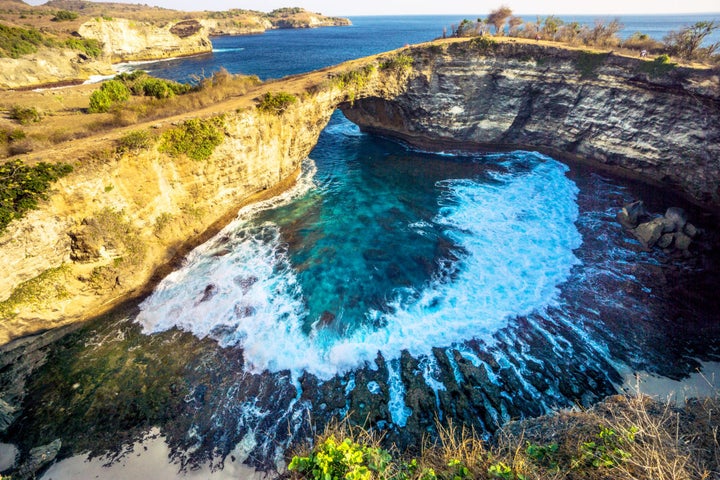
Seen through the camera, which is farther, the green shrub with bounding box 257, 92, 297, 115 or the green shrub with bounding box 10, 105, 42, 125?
the green shrub with bounding box 257, 92, 297, 115

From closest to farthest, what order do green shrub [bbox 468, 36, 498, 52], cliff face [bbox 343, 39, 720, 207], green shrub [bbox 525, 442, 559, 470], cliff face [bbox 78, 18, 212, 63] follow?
green shrub [bbox 525, 442, 559, 470] < cliff face [bbox 343, 39, 720, 207] < green shrub [bbox 468, 36, 498, 52] < cliff face [bbox 78, 18, 212, 63]

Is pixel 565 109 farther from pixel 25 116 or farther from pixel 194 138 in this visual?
pixel 25 116

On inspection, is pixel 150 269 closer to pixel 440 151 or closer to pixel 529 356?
pixel 529 356

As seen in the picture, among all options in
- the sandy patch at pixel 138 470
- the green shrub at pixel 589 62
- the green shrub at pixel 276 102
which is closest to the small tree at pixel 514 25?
the green shrub at pixel 589 62

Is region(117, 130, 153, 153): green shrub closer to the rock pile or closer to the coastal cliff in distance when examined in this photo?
the rock pile

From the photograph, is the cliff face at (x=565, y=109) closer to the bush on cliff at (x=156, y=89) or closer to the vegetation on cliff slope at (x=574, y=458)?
the bush on cliff at (x=156, y=89)

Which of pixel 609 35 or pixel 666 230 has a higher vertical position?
pixel 609 35

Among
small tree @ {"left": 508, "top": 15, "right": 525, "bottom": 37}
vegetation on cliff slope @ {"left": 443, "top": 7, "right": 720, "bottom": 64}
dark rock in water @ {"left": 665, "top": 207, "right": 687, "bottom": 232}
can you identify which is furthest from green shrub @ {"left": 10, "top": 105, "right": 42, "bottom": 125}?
small tree @ {"left": 508, "top": 15, "right": 525, "bottom": 37}

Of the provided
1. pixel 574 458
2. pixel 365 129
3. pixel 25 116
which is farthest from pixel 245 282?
pixel 365 129
